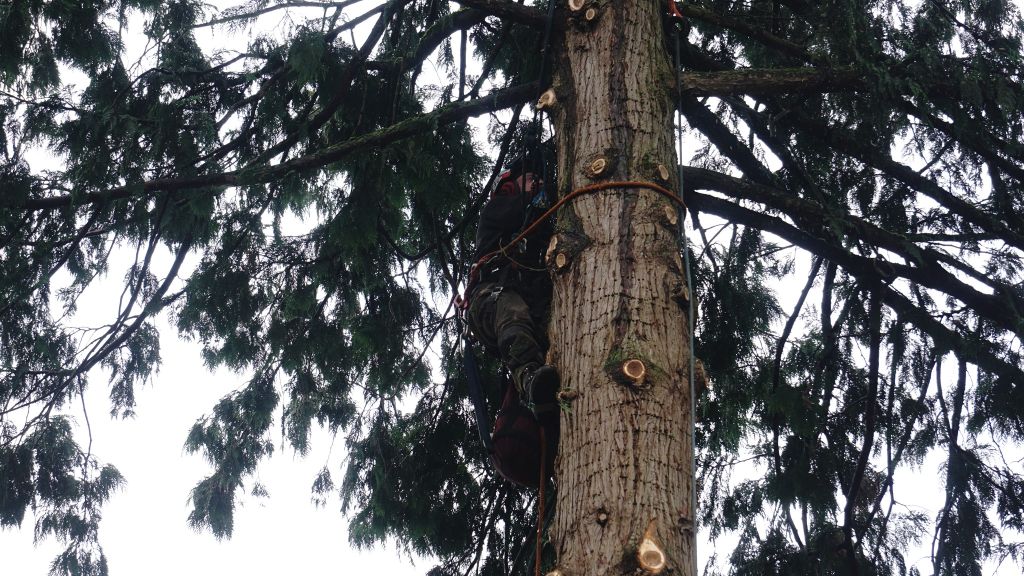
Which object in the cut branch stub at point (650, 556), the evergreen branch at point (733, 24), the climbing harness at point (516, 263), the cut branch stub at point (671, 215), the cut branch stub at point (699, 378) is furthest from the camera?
the evergreen branch at point (733, 24)

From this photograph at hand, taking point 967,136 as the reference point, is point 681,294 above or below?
below

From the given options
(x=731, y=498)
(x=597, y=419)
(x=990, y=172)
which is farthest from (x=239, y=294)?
(x=990, y=172)

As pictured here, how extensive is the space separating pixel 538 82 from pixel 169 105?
1.94 metres

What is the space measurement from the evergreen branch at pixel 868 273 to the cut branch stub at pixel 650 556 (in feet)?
5.87

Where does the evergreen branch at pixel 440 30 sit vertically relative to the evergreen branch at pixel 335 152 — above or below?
above

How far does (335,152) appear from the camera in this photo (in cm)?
377

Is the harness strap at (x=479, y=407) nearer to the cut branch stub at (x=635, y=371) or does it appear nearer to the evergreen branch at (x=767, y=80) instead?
the cut branch stub at (x=635, y=371)

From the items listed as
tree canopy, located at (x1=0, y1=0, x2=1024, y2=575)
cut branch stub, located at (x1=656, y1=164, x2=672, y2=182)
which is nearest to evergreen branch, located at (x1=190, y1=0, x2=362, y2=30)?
tree canopy, located at (x1=0, y1=0, x2=1024, y2=575)

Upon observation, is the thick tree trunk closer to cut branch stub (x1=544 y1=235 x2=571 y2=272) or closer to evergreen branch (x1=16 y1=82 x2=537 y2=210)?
cut branch stub (x1=544 y1=235 x2=571 y2=272)

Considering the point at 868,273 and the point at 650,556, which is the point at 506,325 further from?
the point at 868,273

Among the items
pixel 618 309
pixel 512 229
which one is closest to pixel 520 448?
pixel 618 309

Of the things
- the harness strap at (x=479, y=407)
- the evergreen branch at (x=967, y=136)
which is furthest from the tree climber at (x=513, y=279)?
the evergreen branch at (x=967, y=136)

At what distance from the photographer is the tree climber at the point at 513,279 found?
3438 millimetres

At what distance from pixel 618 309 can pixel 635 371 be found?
0.22m
